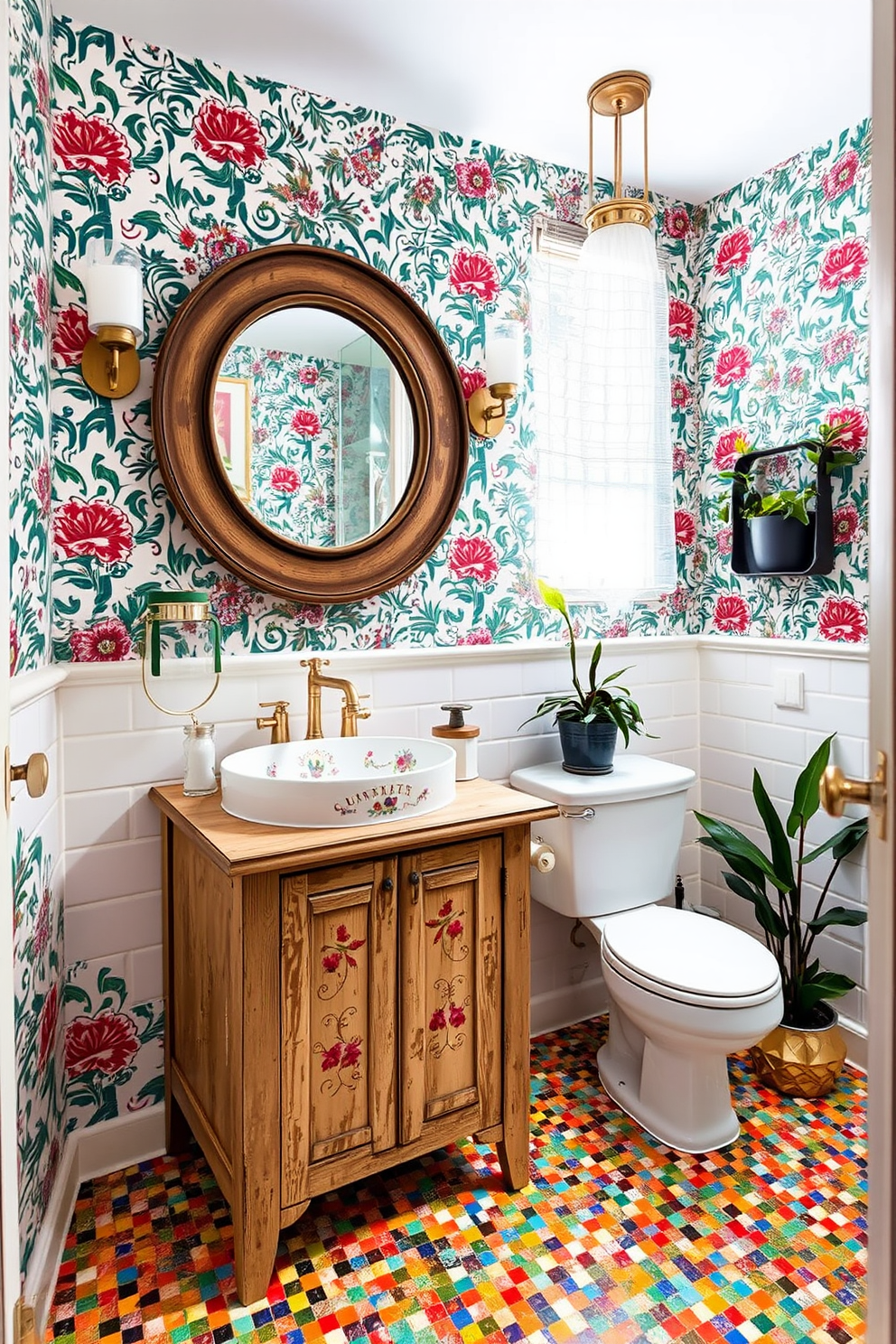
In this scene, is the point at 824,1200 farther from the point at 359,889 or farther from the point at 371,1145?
the point at 359,889

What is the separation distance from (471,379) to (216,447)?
75 cm

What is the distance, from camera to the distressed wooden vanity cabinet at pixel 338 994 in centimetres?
147

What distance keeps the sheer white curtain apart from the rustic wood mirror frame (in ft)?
1.19

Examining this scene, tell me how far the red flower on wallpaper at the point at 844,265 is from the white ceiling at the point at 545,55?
30 centimetres

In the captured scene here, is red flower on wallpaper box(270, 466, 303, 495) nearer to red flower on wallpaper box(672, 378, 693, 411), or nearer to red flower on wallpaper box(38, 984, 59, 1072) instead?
red flower on wallpaper box(38, 984, 59, 1072)

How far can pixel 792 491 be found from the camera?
2359 mm

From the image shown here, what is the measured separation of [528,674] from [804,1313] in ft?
4.92

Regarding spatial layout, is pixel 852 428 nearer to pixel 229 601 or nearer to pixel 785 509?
pixel 785 509

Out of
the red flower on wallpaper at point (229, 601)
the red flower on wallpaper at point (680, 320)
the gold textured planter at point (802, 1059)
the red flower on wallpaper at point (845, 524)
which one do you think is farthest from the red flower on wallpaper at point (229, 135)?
the gold textured planter at point (802, 1059)

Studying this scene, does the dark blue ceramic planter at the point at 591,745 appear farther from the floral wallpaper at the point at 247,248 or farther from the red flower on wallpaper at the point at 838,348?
the red flower on wallpaper at the point at 838,348

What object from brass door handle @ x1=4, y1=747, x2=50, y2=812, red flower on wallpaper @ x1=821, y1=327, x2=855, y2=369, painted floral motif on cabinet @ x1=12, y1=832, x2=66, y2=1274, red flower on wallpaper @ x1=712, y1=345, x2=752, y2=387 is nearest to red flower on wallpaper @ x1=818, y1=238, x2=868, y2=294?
red flower on wallpaper @ x1=821, y1=327, x2=855, y2=369

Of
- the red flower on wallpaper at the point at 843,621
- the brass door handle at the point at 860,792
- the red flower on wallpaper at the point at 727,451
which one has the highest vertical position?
the red flower on wallpaper at the point at 727,451

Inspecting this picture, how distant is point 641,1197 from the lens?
1776mm

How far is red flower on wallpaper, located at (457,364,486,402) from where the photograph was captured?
88.3 inches
